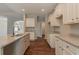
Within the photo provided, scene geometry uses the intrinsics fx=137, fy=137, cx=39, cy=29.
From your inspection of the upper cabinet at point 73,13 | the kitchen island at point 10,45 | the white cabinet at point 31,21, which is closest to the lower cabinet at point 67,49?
the upper cabinet at point 73,13

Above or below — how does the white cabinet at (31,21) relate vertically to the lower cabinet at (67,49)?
above

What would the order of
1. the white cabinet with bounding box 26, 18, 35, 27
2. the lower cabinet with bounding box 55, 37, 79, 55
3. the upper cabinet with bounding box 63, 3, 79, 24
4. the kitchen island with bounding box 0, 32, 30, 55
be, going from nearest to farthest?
the lower cabinet with bounding box 55, 37, 79, 55, the kitchen island with bounding box 0, 32, 30, 55, the upper cabinet with bounding box 63, 3, 79, 24, the white cabinet with bounding box 26, 18, 35, 27

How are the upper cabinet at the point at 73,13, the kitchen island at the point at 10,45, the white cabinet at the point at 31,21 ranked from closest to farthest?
the kitchen island at the point at 10,45, the upper cabinet at the point at 73,13, the white cabinet at the point at 31,21

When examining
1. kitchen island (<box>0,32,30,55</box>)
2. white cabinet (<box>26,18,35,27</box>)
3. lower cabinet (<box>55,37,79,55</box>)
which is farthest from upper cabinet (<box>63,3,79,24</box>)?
white cabinet (<box>26,18,35,27</box>)

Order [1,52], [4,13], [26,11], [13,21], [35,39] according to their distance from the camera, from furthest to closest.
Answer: [26,11]
[35,39]
[13,21]
[4,13]
[1,52]

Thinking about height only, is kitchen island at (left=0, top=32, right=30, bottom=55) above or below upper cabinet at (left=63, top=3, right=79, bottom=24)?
below

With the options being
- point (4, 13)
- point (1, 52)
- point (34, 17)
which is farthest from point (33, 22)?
point (1, 52)

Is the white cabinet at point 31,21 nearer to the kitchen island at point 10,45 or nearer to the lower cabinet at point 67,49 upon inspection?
the kitchen island at point 10,45

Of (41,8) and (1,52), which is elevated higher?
(41,8)

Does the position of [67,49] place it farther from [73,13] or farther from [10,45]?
[10,45]

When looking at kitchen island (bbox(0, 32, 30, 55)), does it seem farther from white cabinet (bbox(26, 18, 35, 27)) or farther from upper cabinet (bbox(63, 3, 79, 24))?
white cabinet (bbox(26, 18, 35, 27))
